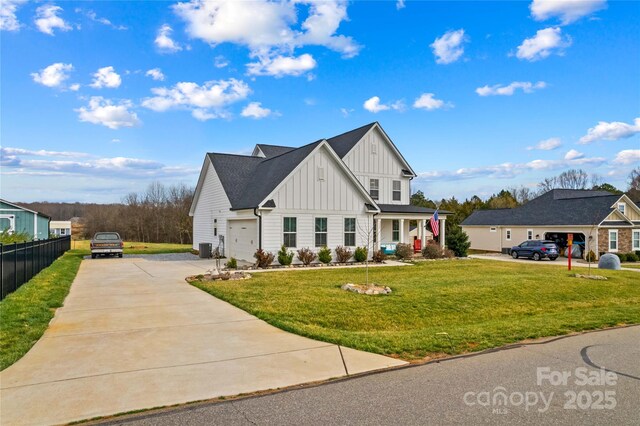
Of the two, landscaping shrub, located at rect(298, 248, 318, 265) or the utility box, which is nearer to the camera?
landscaping shrub, located at rect(298, 248, 318, 265)

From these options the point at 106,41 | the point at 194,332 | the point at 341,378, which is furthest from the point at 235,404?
the point at 106,41

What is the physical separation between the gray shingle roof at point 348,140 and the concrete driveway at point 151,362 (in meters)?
18.4

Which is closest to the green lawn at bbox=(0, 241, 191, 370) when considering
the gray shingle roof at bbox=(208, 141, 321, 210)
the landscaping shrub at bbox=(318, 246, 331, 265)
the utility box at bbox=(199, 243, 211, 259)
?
the gray shingle roof at bbox=(208, 141, 321, 210)

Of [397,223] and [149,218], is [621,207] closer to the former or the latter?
[397,223]

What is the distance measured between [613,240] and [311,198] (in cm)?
2689

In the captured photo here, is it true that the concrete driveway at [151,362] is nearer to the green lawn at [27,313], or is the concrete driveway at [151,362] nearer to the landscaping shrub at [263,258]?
the green lawn at [27,313]

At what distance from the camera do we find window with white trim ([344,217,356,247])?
22.3 meters

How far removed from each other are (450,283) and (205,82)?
16638 millimetres

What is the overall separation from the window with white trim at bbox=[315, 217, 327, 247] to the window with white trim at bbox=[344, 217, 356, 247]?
127 cm

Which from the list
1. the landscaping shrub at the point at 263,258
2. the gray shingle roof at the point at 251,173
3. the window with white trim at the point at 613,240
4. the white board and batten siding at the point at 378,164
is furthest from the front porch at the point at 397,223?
the window with white trim at the point at 613,240

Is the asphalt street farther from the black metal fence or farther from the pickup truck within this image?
the pickup truck

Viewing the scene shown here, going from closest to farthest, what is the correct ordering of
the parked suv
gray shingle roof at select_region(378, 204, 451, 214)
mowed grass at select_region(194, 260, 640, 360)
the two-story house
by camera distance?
mowed grass at select_region(194, 260, 640, 360) → the two-story house → gray shingle roof at select_region(378, 204, 451, 214) → the parked suv

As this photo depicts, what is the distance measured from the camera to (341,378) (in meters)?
5.39

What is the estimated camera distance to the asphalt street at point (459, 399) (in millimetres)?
4184
